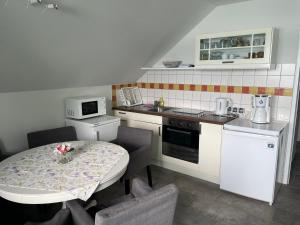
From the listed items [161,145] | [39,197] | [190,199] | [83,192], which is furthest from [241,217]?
[39,197]

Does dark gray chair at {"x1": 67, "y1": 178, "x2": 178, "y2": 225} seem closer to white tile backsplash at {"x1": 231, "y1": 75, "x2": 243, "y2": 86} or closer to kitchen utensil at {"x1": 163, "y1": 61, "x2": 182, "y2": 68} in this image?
white tile backsplash at {"x1": 231, "y1": 75, "x2": 243, "y2": 86}

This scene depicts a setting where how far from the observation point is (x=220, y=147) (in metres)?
2.74

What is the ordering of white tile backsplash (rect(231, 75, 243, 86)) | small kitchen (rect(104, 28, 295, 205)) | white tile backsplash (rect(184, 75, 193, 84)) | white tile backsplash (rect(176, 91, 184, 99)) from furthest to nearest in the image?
1. white tile backsplash (rect(176, 91, 184, 99))
2. white tile backsplash (rect(184, 75, 193, 84))
3. white tile backsplash (rect(231, 75, 243, 86))
4. small kitchen (rect(104, 28, 295, 205))

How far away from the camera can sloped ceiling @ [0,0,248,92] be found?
189 cm

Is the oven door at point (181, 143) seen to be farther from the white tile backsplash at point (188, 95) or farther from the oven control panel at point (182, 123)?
the white tile backsplash at point (188, 95)

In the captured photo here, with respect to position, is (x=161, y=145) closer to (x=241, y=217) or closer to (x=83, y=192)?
(x=241, y=217)

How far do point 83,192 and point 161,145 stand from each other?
193 cm

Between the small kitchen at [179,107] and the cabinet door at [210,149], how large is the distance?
0.01 meters

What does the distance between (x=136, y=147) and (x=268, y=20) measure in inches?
82.8

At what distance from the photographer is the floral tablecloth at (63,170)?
58.2 inches

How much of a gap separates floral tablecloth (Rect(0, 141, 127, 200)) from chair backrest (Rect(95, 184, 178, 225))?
1.18ft

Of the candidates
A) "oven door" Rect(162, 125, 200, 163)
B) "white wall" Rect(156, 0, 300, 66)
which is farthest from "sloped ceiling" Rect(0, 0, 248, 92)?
"oven door" Rect(162, 125, 200, 163)

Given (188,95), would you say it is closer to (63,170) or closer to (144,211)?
(63,170)

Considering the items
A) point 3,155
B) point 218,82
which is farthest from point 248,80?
point 3,155
